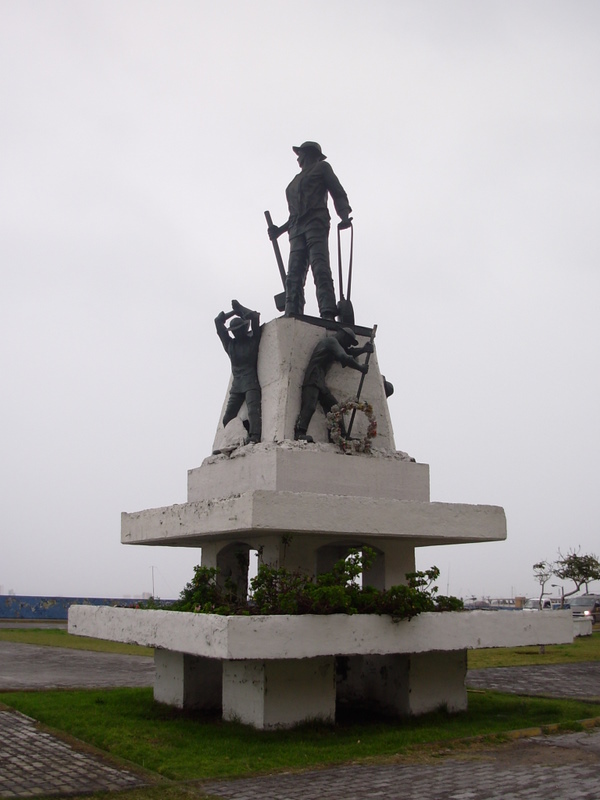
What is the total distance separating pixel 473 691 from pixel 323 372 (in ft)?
19.5

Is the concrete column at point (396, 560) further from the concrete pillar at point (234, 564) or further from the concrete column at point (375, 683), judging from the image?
the concrete pillar at point (234, 564)

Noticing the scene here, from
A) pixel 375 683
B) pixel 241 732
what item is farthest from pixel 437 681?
pixel 241 732

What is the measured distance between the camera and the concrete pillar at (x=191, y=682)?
10.4m

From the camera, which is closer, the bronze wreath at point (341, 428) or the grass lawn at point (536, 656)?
the bronze wreath at point (341, 428)

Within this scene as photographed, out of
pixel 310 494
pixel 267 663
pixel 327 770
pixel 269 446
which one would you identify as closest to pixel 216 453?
pixel 269 446

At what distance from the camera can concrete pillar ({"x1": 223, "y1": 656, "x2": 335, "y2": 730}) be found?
340 inches

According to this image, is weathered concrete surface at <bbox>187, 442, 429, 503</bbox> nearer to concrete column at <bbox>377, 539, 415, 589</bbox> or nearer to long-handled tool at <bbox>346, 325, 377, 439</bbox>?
long-handled tool at <bbox>346, 325, 377, 439</bbox>

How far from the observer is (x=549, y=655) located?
2031 centimetres

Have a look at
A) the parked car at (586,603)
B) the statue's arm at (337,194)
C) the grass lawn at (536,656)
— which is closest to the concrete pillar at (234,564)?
the statue's arm at (337,194)

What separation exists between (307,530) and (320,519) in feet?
0.65

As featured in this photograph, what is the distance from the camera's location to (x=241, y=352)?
10938mm

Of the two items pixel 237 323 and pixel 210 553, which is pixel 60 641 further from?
pixel 237 323

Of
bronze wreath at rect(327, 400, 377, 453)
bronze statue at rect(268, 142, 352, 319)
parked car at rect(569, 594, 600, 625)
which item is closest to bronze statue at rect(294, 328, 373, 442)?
bronze wreath at rect(327, 400, 377, 453)

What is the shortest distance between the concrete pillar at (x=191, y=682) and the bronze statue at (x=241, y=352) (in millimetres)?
3134
